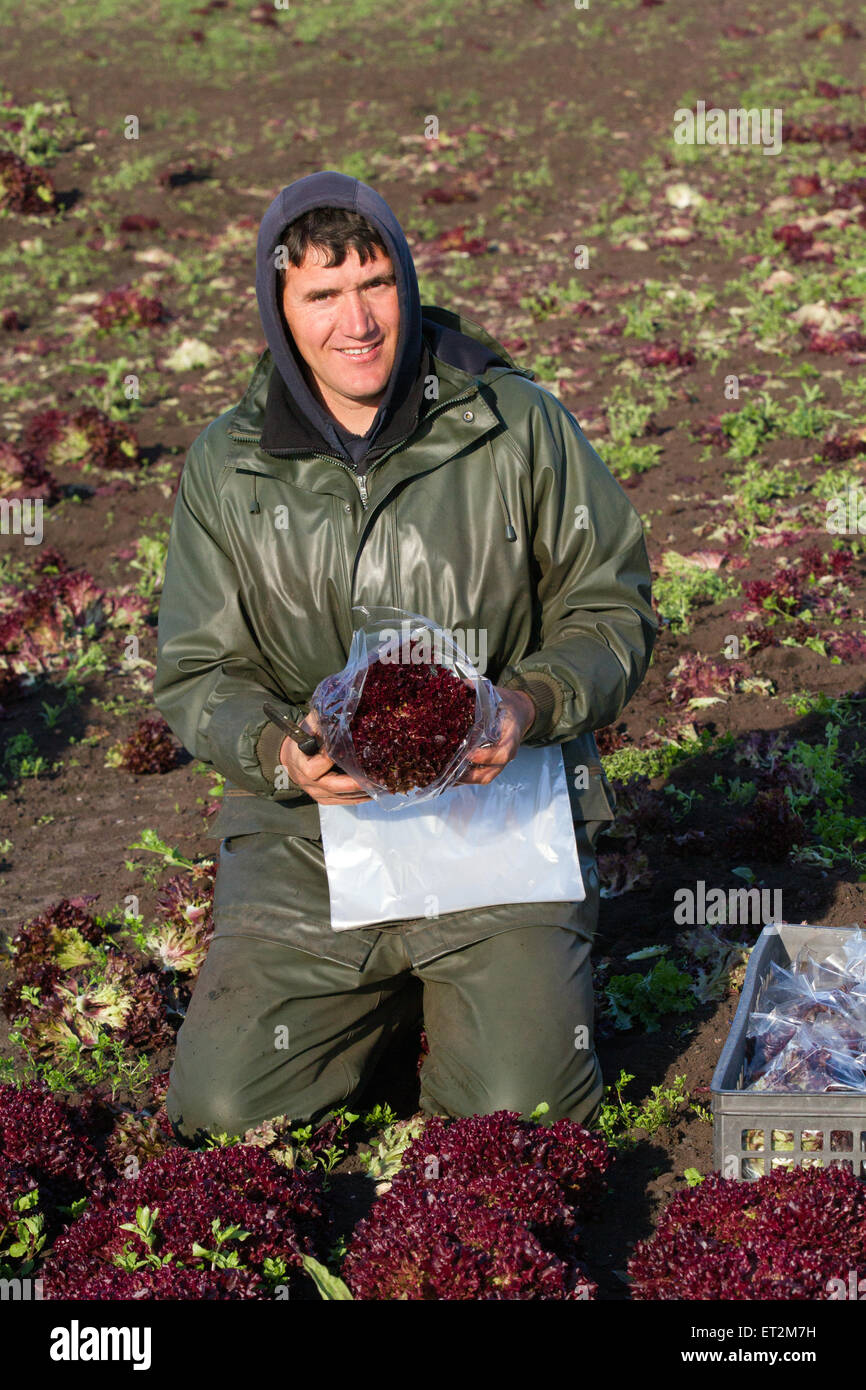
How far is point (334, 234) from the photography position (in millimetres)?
4391

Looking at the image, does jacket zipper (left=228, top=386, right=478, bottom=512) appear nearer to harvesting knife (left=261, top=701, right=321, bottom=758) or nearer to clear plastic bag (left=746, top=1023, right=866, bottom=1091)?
harvesting knife (left=261, top=701, right=321, bottom=758)

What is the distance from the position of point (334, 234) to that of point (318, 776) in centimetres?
176

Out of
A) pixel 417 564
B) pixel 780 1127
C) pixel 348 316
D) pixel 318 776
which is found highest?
pixel 348 316

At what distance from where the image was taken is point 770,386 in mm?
11141

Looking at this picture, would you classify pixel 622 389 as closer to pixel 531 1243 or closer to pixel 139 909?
pixel 139 909

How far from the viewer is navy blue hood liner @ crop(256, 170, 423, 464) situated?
4.36m

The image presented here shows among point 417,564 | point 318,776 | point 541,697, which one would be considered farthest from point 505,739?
point 417,564

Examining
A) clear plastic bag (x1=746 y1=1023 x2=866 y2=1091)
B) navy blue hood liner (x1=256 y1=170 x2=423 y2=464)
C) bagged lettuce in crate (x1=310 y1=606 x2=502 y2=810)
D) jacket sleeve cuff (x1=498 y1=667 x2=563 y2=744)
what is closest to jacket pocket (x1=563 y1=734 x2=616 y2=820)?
jacket sleeve cuff (x1=498 y1=667 x2=563 y2=744)

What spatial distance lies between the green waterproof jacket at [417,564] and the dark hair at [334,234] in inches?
18.4

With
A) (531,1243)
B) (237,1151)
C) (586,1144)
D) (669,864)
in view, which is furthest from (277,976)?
(669,864)

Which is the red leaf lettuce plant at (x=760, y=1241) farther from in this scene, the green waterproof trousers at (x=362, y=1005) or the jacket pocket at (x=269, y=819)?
the jacket pocket at (x=269, y=819)

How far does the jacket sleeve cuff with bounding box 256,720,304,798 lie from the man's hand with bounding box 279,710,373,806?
0.10m

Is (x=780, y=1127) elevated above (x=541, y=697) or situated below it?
below

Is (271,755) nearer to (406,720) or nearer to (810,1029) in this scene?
(406,720)
